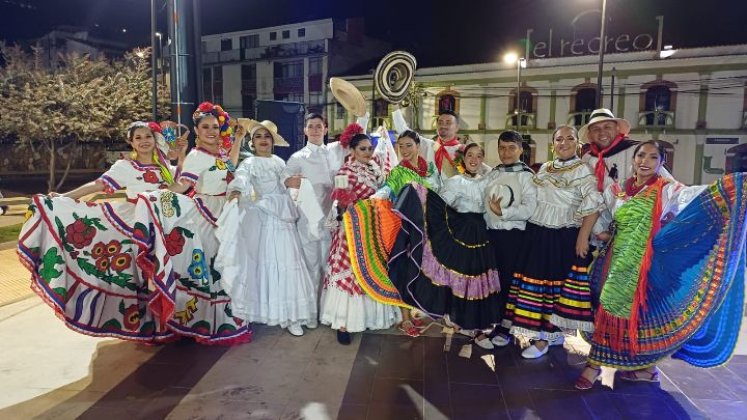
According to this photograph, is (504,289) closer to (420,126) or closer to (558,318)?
(558,318)

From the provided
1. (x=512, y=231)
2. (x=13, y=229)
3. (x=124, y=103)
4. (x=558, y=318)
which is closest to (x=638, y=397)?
(x=558, y=318)

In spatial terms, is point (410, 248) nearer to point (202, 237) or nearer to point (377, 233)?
point (377, 233)

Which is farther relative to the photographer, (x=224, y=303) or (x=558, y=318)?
(x=224, y=303)

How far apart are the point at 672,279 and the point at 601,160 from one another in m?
1.03

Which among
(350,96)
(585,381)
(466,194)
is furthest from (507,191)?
(350,96)

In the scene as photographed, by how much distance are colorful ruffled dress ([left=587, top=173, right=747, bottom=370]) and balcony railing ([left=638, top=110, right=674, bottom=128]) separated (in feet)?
69.0

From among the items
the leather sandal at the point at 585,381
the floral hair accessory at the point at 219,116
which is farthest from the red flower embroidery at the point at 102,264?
the leather sandal at the point at 585,381

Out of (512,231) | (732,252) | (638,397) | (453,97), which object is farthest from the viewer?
(453,97)

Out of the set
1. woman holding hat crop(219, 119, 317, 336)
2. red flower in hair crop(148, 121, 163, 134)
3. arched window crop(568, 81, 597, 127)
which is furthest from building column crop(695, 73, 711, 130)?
red flower in hair crop(148, 121, 163, 134)

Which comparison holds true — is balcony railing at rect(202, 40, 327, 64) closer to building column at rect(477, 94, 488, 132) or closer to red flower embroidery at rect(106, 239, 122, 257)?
building column at rect(477, 94, 488, 132)

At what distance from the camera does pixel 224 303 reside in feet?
13.0

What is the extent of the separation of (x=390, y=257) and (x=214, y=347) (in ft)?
5.07

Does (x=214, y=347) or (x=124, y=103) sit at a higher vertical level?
(x=124, y=103)

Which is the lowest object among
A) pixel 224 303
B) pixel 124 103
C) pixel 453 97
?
pixel 224 303
